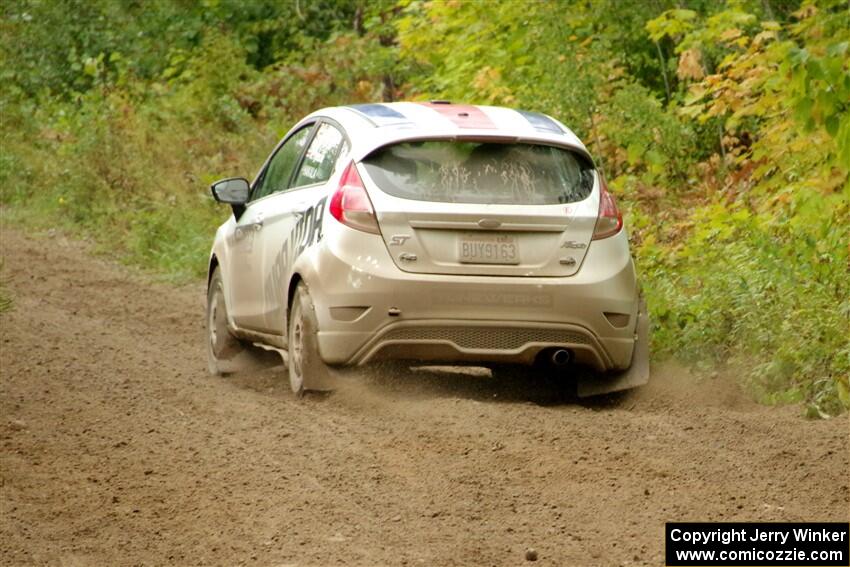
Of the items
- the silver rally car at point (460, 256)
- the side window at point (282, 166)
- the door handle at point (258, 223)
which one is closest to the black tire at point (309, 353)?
the silver rally car at point (460, 256)

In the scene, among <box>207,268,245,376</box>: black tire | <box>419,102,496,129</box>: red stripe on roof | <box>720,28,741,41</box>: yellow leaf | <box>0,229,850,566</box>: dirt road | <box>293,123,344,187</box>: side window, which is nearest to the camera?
<box>0,229,850,566</box>: dirt road

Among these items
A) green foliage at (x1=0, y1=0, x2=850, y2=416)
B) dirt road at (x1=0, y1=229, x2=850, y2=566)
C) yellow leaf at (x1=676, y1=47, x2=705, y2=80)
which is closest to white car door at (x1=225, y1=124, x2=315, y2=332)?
dirt road at (x1=0, y1=229, x2=850, y2=566)

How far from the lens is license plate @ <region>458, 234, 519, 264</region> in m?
8.41

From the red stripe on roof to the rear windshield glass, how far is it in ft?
0.52

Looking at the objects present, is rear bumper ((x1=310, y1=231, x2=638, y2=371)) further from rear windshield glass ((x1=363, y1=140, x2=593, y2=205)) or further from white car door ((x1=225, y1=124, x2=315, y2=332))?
white car door ((x1=225, y1=124, x2=315, y2=332))

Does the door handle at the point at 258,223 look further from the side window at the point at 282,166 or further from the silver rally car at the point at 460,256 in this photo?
the silver rally car at the point at 460,256

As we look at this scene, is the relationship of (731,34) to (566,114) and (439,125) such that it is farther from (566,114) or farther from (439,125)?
(439,125)

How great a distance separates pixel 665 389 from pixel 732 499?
3.17m

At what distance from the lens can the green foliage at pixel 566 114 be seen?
987 centimetres

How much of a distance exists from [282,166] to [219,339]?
1.34m

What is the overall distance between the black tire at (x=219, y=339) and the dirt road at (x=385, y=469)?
1.99 ft

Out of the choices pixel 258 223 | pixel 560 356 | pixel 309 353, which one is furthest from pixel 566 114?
pixel 309 353

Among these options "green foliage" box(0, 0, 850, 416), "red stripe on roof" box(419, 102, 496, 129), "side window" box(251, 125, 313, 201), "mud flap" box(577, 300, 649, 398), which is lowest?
"green foliage" box(0, 0, 850, 416)

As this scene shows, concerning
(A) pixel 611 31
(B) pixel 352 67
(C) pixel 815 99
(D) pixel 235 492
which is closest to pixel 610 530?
(D) pixel 235 492
